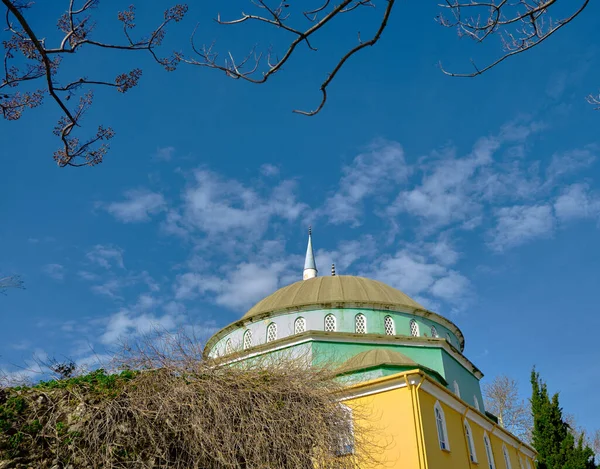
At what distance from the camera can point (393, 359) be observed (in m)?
16.4

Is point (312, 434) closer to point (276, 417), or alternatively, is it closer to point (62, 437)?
point (276, 417)

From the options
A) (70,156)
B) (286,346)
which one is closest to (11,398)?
(70,156)

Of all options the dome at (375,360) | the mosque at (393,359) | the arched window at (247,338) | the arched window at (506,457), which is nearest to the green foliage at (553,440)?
the mosque at (393,359)

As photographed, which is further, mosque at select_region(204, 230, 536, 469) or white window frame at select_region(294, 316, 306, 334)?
white window frame at select_region(294, 316, 306, 334)

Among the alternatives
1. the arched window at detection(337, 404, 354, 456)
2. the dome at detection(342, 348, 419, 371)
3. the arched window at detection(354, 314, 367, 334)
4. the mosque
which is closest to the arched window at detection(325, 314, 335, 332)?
the mosque

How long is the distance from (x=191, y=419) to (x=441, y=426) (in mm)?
8442

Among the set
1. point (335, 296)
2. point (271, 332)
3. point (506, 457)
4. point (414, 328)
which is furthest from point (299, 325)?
point (506, 457)

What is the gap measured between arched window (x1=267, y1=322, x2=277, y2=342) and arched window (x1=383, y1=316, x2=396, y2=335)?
4.13 m

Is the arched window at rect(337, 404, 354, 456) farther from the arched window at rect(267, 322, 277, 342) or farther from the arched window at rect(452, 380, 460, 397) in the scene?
the arched window at rect(452, 380, 460, 397)

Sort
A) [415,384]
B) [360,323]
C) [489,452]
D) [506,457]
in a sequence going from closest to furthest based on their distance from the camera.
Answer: [415,384] < [489,452] < [506,457] < [360,323]

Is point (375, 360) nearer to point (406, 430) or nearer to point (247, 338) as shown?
point (406, 430)

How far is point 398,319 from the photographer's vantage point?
67.2 feet

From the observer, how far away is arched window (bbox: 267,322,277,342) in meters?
20.3

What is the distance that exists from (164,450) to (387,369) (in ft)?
32.3
